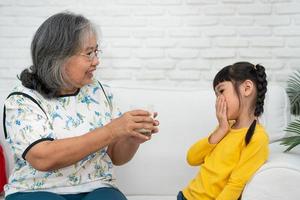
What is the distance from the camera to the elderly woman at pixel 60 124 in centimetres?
143

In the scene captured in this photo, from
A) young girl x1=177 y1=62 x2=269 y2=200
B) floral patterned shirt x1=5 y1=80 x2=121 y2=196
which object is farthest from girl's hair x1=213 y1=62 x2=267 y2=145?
floral patterned shirt x1=5 y1=80 x2=121 y2=196

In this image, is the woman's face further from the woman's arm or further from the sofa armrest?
the sofa armrest

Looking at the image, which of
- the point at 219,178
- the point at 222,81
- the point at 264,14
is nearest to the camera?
the point at 219,178

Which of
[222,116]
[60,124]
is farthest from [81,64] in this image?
[222,116]

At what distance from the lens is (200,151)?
165cm

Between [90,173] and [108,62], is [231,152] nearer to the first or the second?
[90,173]

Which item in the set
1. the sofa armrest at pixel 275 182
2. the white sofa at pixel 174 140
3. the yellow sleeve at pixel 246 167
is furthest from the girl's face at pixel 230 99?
the white sofa at pixel 174 140

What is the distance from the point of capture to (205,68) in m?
2.45

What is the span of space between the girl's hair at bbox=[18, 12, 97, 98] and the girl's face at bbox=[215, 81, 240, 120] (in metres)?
0.55

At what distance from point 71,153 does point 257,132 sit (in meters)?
0.66

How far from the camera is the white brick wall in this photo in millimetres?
2385

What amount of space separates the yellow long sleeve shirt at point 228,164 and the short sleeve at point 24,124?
58cm

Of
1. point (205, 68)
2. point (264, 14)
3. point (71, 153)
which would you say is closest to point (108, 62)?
point (205, 68)

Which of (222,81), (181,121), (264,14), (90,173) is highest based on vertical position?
(264,14)
